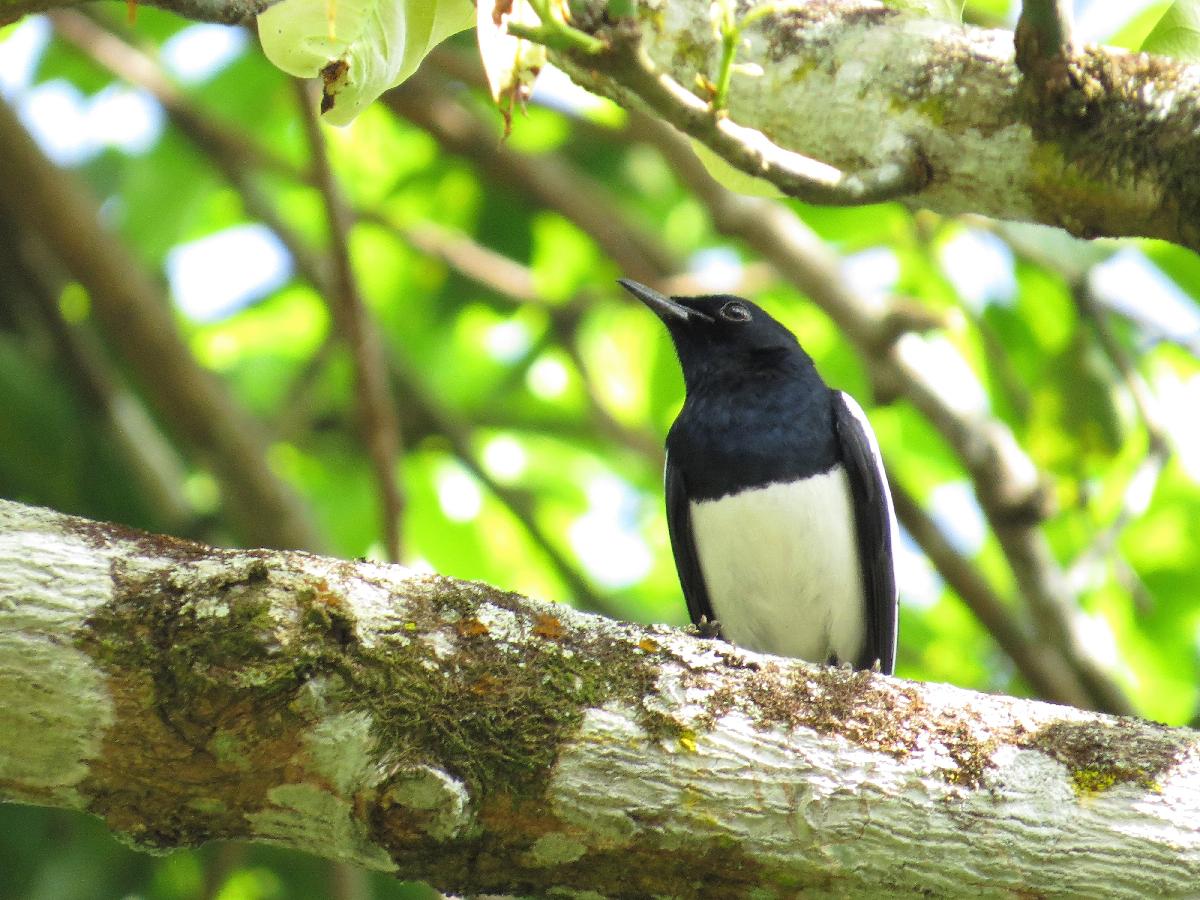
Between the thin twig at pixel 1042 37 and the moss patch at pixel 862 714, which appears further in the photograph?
the thin twig at pixel 1042 37

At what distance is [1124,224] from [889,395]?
260 centimetres

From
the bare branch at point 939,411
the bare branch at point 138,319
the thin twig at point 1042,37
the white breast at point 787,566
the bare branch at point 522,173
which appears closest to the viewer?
the thin twig at point 1042,37

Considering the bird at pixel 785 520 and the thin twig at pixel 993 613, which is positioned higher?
the bird at pixel 785 520

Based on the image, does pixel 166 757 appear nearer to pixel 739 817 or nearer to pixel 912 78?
pixel 739 817

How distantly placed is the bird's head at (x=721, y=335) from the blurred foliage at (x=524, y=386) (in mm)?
775

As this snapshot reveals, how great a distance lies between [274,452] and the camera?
6.73 metres

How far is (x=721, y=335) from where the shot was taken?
207 inches

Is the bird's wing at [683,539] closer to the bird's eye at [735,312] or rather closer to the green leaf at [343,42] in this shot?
the bird's eye at [735,312]

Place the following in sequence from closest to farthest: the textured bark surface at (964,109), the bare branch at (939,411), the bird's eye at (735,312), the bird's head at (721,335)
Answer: the textured bark surface at (964,109) → the bird's head at (721,335) → the bird's eye at (735,312) → the bare branch at (939,411)

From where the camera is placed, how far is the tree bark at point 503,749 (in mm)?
2393

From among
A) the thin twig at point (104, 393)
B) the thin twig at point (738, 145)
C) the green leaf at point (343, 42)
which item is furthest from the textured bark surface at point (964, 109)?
the thin twig at point (104, 393)

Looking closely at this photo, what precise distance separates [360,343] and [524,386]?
1.73 metres

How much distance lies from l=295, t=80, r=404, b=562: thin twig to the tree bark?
2.74m

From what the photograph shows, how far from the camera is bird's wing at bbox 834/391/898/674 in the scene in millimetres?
4734
